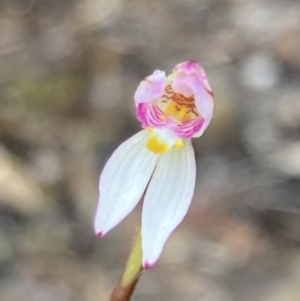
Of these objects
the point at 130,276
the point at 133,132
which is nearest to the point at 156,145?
the point at 130,276

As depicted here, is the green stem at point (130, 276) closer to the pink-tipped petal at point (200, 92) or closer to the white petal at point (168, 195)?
the white petal at point (168, 195)

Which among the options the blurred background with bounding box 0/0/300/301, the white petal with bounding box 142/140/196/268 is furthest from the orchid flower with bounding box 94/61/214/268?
the blurred background with bounding box 0/0/300/301

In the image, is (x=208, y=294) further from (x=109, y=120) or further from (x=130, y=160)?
(x=130, y=160)

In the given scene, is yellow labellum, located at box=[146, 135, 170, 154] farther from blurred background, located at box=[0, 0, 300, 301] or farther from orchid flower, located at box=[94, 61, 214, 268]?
blurred background, located at box=[0, 0, 300, 301]

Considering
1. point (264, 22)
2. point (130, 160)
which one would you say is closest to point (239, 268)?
point (264, 22)

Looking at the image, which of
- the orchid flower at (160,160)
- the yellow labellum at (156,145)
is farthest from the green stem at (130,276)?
the yellow labellum at (156,145)

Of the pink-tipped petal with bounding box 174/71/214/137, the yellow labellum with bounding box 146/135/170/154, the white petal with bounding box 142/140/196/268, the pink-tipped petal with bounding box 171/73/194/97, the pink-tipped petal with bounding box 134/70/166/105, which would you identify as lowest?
the white petal with bounding box 142/140/196/268

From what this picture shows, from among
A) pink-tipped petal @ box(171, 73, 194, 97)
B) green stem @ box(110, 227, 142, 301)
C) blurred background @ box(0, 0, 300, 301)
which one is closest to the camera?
green stem @ box(110, 227, 142, 301)
